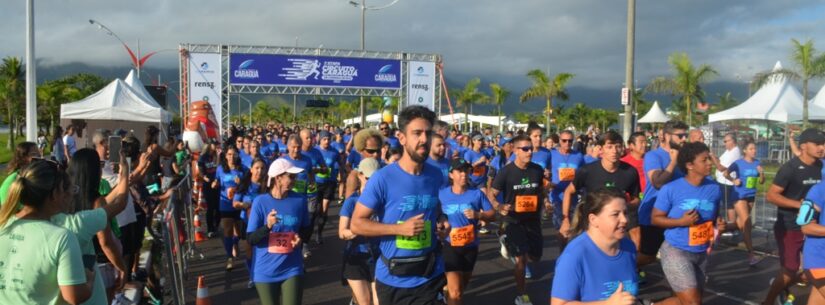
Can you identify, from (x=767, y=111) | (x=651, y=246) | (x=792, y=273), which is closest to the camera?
(x=792, y=273)

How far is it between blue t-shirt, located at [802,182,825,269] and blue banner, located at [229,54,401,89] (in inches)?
892

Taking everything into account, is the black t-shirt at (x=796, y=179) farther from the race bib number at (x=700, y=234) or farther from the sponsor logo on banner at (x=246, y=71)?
the sponsor logo on banner at (x=246, y=71)

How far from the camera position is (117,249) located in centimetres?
418

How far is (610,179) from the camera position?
6.50 metres

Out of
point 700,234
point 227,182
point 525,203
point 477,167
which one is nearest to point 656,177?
point 525,203

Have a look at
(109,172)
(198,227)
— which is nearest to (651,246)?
(109,172)

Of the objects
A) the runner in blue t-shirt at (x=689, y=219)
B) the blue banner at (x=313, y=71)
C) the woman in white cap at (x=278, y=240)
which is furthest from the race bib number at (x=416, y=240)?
the blue banner at (x=313, y=71)

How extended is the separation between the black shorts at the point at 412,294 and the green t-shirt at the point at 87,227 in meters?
1.61

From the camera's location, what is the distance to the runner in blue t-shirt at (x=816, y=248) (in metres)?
4.58

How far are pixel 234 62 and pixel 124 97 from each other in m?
7.58

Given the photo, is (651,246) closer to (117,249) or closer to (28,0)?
(117,249)

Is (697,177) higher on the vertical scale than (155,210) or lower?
higher

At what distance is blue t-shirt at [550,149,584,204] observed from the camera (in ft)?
28.2

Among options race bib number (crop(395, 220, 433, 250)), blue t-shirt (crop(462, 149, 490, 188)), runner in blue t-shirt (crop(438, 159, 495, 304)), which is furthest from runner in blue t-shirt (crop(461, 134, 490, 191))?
race bib number (crop(395, 220, 433, 250))
